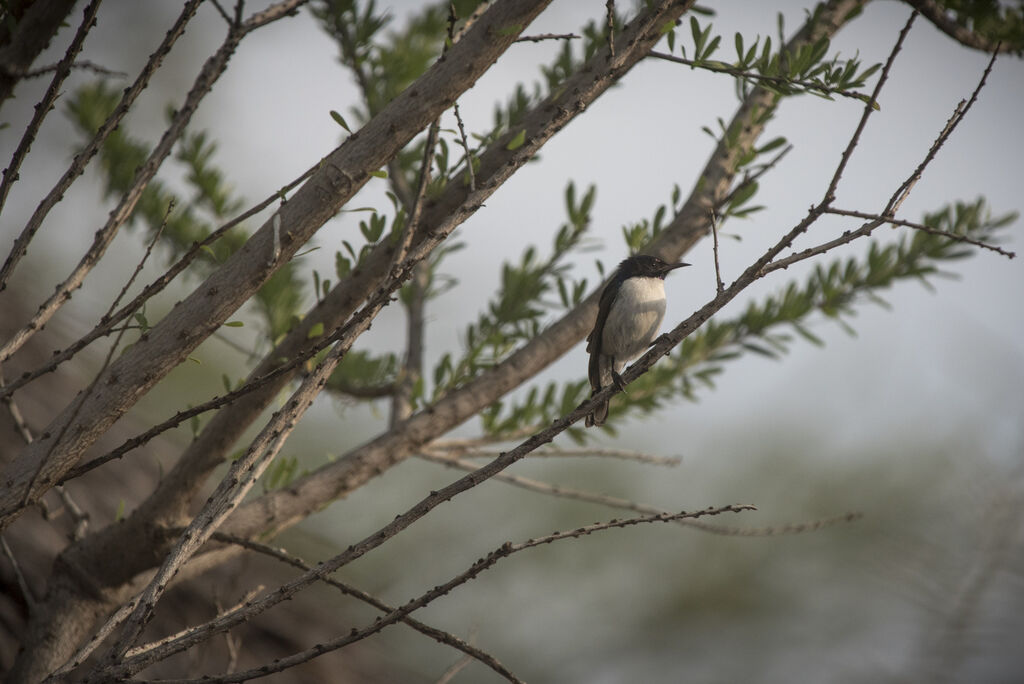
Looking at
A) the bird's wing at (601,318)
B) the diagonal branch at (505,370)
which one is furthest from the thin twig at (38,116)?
the bird's wing at (601,318)

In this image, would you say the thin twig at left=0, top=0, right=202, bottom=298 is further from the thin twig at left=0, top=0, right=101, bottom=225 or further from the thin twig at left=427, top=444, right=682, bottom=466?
the thin twig at left=427, top=444, right=682, bottom=466

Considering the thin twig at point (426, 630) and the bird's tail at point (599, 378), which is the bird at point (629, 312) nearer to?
the bird's tail at point (599, 378)

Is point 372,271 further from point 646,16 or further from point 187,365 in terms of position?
point 187,365

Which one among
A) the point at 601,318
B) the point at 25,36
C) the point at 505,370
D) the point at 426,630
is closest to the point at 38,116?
the point at 25,36

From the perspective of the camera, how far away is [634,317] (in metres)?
3.75

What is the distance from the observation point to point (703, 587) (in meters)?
5.42

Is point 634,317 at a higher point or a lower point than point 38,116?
higher

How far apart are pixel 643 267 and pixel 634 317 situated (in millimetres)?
269

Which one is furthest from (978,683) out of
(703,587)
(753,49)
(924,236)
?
Result: (703,587)

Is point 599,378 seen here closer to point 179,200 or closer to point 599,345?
point 599,345

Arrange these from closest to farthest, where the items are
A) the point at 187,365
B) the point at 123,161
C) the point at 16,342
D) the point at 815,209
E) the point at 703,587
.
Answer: the point at 16,342 < the point at 815,209 < the point at 123,161 < the point at 187,365 < the point at 703,587

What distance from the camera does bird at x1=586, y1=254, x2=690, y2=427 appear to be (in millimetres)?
3643

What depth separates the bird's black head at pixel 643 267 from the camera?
3424 millimetres

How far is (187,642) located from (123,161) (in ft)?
8.48
